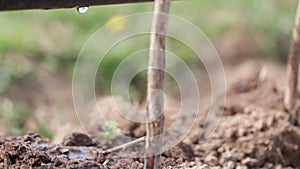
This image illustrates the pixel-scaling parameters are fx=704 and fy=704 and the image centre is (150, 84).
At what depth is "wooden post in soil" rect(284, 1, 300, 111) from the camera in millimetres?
2319

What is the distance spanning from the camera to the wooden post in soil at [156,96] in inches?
73.0

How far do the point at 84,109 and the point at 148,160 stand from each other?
110 centimetres

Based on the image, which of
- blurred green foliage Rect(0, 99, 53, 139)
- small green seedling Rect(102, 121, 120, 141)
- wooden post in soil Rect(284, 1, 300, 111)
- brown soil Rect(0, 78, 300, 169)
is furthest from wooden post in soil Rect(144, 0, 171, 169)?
blurred green foliage Rect(0, 99, 53, 139)

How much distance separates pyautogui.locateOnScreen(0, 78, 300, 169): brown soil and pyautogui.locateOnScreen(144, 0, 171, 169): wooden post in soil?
0.22 ft

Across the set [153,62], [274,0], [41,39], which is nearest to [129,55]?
[41,39]

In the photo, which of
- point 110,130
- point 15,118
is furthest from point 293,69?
point 15,118

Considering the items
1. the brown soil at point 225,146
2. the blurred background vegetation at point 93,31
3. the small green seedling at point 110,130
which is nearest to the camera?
the brown soil at point 225,146

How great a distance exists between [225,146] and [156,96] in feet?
2.02

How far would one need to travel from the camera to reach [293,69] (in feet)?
7.88

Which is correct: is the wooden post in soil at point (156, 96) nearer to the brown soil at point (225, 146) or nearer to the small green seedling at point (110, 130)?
the brown soil at point (225, 146)

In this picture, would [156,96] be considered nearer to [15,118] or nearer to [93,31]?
[15,118]

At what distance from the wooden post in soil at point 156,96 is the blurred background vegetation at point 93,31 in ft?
5.73

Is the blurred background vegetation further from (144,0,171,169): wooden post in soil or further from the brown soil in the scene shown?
(144,0,171,169): wooden post in soil

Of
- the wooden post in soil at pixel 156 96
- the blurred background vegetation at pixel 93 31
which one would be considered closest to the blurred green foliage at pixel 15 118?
the blurred background vegetation at pixel 93 31
